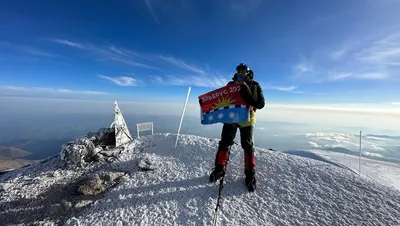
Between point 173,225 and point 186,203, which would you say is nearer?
point 173,225

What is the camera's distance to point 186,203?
186 inches

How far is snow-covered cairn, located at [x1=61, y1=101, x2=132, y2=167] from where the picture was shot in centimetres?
695

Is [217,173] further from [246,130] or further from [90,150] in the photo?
[90,150]

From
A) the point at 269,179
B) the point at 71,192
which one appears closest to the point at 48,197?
the point at 71,192

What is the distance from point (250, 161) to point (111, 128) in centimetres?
684

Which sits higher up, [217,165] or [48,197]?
[217,165]

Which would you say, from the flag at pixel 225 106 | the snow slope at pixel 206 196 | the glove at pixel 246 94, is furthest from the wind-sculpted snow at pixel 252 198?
the glove at pixel 246 94

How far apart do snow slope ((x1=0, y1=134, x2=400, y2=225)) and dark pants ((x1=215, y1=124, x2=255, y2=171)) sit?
2.18 ft

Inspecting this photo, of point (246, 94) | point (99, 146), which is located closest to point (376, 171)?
point (246, 94)

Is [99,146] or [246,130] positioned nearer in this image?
[246,130]

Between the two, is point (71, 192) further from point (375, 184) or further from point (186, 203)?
point (375, 184)

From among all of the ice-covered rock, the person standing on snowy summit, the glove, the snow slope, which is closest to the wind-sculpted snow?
the snow slope

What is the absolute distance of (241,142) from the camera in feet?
→ 18.6

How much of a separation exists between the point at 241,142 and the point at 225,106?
125cm
